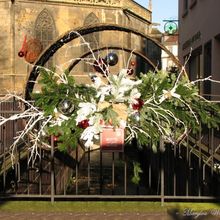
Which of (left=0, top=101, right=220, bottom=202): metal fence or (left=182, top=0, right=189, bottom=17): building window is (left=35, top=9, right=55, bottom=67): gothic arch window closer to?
(left=182, top=0, right=189, bottom=17): building window

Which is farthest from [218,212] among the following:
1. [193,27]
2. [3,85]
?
[3,85]

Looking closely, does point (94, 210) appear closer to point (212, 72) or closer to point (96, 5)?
point (212, 72)

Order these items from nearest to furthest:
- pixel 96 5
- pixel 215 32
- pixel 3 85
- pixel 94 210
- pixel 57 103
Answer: pixel 57 103 → pixel 94 210 → pixel 215 32 → pixel 3 85 → pixel 96 5

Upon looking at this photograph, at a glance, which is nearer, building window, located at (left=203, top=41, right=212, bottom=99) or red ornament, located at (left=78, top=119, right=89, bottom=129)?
red ornament, located at (left=78, top=119, right=89, bottom=129)

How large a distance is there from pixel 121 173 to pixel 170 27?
1783 centimetres

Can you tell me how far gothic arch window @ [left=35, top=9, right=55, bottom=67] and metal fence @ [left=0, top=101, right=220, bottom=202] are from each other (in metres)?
24.5

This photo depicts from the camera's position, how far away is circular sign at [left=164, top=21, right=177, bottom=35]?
29675mm

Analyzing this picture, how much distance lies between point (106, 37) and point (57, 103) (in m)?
35.5

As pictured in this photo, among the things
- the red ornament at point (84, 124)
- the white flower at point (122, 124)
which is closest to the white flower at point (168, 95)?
the white flower at point (122, 124)

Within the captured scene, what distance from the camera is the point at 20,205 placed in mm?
6348

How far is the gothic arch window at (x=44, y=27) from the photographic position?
127 feet

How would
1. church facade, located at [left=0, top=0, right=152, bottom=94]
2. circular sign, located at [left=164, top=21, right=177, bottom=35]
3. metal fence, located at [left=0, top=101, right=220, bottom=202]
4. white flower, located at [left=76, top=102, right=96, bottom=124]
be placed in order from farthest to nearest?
church facade, located at [left=0, top=0, right=152, bottom=94], circular sign, located at [left=164, top=21, right=177, bottom=35], metal fence, located at [left=0, top=101, right=220, bottom=202], white flower, located at [left=76, top=102, right=96, bottom=124]

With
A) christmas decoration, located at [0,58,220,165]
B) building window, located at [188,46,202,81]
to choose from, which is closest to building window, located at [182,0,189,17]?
building window, located at [188,46,202,81]

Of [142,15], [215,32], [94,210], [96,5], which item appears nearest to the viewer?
[94,210]
